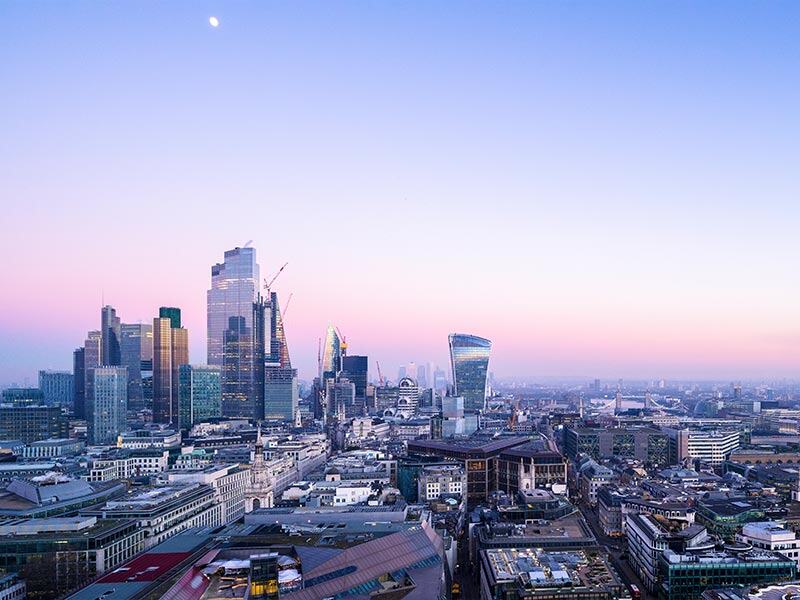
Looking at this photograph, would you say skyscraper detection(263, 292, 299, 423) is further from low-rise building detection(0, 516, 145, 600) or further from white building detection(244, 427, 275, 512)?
low-rise building detection(0, 516, 145, 600)

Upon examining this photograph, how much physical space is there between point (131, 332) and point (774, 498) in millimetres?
164761

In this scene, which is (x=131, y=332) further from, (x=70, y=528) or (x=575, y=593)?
(x=575, y=593)

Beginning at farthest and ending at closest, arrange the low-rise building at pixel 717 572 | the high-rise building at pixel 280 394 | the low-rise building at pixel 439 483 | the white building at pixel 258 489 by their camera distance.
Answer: the high-rise building at pixel 280 394
the low-rise building at pixel 439 483
the white building at pixel 258 489
the low-rise building at pixel 717 572

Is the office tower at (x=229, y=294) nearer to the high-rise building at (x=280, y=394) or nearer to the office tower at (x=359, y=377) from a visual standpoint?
the high-rise building at (x=280, y=394)

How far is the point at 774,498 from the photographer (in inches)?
2549

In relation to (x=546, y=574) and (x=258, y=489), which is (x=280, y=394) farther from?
(x=546, y=574)

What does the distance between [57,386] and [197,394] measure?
66.8m

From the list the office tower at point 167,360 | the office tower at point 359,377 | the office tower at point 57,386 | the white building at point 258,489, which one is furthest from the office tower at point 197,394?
the white building at point 258,489

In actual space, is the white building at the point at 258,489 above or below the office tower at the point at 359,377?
below

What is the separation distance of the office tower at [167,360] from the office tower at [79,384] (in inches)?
556

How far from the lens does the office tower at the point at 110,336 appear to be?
18788cm

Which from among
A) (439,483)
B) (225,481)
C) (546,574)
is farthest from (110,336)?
(546,574)

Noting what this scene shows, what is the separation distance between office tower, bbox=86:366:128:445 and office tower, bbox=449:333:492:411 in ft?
208

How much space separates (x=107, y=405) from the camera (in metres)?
121
